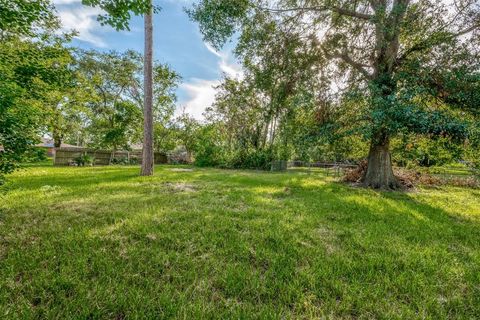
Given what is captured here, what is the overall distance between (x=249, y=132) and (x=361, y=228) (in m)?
16.1

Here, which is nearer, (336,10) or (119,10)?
(119,10)

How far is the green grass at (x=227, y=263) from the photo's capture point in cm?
162

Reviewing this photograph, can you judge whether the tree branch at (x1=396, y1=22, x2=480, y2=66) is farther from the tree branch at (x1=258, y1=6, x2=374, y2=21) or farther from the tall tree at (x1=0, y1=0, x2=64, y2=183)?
the tall tree at (x1=0, y1=0, x2=64, y2=183)

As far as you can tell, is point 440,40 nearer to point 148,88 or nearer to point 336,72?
point 336,72

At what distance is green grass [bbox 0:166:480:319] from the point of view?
5.32 ft

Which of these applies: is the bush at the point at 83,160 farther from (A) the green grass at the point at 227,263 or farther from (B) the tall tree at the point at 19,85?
(A) the green grass at the point at 227,263

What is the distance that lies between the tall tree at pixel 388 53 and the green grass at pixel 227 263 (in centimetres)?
285

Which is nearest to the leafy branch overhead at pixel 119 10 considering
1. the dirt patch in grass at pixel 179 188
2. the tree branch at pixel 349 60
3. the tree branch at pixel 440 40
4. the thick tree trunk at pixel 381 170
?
the dirt patch in grass at pixel 179 188

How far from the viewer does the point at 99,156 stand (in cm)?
1769

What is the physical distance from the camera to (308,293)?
181cm

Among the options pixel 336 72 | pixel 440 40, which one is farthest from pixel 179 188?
pixel 440 40

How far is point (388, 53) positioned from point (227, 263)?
7960 millimetres

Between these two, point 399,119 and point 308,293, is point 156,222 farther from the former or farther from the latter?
point 399,119

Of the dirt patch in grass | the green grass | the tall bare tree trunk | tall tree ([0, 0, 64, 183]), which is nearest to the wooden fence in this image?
the tall bare tree trunk
